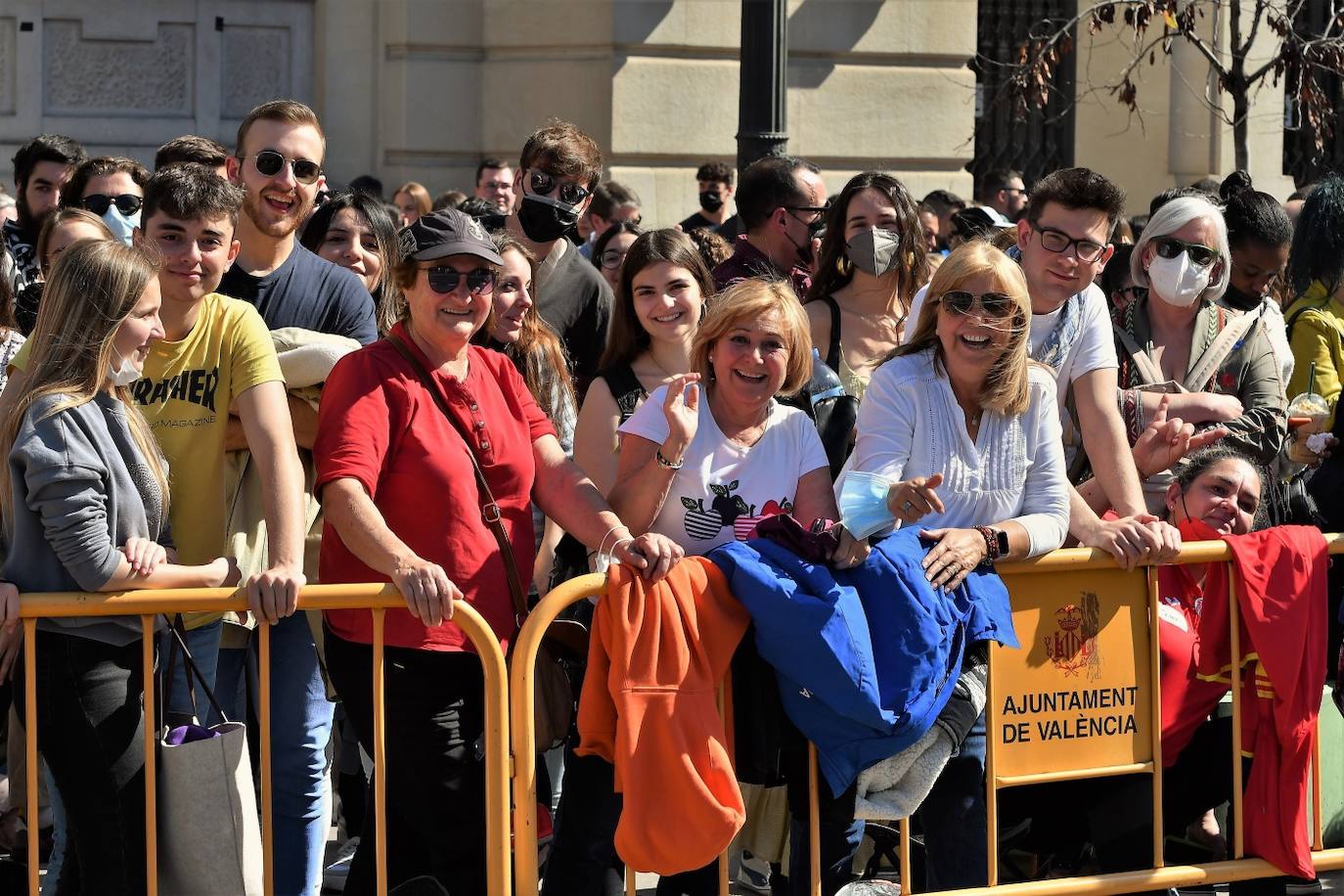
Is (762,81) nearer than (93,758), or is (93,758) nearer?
(93,758)

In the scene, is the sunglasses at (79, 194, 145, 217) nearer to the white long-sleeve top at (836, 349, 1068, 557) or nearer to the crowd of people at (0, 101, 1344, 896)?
the crowd of people at (0, 101, 1344, 896)

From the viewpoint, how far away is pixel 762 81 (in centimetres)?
821

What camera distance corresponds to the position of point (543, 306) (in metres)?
6.10

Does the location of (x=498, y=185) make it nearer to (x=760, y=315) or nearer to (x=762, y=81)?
(x=762, y=81)

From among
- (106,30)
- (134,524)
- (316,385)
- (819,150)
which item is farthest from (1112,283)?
(106,30)

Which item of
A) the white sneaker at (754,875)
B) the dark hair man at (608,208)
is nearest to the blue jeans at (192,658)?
the white sneaker at (754,875)

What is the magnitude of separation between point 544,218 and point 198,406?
1.96 metres

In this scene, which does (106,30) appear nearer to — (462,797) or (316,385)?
(316,385)

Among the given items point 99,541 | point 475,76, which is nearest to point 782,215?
point 99,541

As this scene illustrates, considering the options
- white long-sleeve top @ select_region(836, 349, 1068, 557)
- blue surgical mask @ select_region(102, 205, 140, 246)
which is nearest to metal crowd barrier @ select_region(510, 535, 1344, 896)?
white long-sleeve top @ select_region(836, 349, 1068, 557)

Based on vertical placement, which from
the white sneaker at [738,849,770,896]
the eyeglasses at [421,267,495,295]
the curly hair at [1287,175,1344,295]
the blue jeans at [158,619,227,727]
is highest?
the curly hair at [1287,175,1344,295]

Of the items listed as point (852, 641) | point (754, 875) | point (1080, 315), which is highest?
point (1080, 315)

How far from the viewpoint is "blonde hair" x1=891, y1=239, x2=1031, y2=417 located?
4500 millimetres

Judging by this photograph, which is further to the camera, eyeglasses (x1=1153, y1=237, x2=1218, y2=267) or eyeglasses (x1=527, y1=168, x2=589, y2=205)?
eyeglasses (x1=527, y1=168, x2=589, y2=205)
